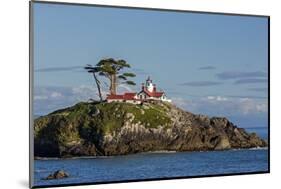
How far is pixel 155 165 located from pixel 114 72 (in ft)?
2.48

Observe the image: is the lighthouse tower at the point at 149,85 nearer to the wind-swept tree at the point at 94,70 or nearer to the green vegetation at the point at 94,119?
the green vegetation at the point at 94,119

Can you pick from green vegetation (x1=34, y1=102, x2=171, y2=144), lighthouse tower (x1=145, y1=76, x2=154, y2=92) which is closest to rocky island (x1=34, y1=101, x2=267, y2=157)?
green vegetation (x1=34, y1=102, x2=171, y2=144)

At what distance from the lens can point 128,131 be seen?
177 inches

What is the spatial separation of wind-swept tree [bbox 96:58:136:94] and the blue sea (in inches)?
21.2

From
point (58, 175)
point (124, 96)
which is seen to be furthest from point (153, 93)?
point (58, 175)

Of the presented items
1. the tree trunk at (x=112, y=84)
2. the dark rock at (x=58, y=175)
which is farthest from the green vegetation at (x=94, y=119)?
the dark rock at (x=58, y=175)

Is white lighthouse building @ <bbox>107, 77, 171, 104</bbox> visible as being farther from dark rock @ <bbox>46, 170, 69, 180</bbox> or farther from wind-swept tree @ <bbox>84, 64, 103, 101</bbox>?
dark rock @ <bbox>46, 170, 69, 180</bbox>

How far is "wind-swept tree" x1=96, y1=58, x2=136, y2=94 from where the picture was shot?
4.39 metres

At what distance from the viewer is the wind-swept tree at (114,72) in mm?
4390

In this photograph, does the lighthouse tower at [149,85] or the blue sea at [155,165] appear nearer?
the blue sea at [155,165]

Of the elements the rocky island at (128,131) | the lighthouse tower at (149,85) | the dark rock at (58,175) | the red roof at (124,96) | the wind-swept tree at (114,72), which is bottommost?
the dark rock at (58,175)

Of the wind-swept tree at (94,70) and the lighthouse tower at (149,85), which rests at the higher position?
the wind-swept tree at (94,70)

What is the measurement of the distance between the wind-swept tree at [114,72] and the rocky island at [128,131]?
0.16 meters
